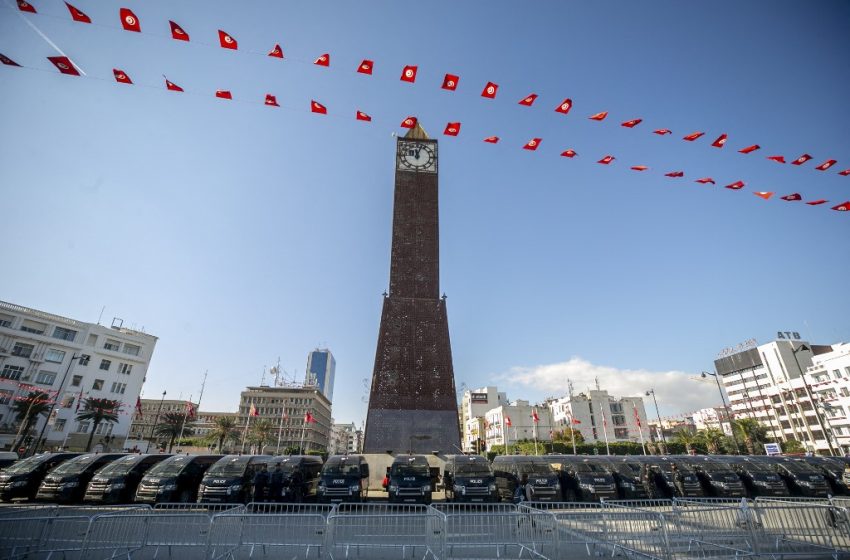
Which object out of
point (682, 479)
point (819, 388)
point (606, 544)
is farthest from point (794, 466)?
point (819, 388)

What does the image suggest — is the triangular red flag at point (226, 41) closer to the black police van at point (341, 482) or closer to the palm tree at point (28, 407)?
the black police van at point (341, 482)

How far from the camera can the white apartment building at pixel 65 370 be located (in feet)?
133

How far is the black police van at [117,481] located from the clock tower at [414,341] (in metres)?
10.7

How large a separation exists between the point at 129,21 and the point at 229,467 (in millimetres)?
12536

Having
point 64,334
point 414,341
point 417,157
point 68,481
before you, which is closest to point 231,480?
point 68,481

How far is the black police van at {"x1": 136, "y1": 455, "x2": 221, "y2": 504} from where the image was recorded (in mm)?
12148

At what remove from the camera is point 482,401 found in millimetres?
97125

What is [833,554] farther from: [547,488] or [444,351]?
[444,351]

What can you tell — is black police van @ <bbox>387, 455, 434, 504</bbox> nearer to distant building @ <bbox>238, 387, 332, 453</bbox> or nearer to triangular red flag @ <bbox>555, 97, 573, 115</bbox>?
triangular red flag @ <bbox>555, 97, 573, 115</bbox>

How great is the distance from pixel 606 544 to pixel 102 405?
170 feet

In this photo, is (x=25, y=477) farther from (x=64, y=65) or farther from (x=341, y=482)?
(x=64, y=65)

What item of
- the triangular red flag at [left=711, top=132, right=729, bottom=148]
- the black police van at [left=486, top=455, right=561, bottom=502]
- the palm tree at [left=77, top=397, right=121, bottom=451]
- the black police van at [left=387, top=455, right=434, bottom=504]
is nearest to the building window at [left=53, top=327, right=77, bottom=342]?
the palm tree at [left=77, top=397, right=121, bottom=451]

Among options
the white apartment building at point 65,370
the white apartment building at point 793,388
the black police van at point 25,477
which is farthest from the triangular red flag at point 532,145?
the white apartment building at point 793,388

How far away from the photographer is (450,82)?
38.0 ft
